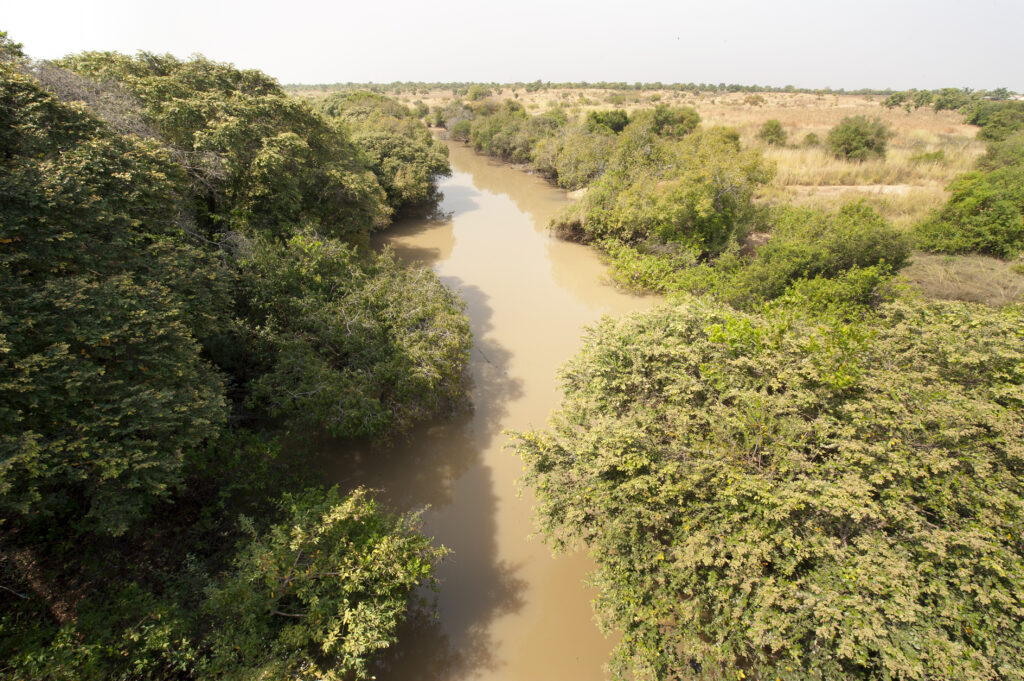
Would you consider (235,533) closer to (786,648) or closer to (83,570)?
(83,570)

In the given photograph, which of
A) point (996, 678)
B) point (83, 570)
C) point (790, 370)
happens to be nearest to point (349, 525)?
point (83, 570)

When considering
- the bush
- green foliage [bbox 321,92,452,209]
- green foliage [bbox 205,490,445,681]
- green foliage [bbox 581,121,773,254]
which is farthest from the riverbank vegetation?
green foliage [bbox 321,92,452,209]

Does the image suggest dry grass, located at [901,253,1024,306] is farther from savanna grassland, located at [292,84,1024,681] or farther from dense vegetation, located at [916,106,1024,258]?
dense vegetation, located at [916,106,1024,258]

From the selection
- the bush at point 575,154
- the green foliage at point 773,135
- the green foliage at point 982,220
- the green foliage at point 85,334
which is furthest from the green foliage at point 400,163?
the green foliage at point 773,135

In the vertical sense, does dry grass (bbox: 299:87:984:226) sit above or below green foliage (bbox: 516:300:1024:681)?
above

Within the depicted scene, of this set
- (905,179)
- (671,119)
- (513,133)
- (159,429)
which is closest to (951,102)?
(671,119)

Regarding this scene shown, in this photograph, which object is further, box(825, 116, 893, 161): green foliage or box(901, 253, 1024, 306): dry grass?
box(825, 116, 893, 161): green foliage

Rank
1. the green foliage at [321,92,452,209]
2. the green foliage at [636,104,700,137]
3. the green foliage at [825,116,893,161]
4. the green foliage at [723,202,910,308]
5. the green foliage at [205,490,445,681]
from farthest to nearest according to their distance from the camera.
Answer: the green foliage at [636,104,700,137] < the green foliage at [825,116,893,161] < the green foliage at [321,92,452,209] < the green foliage at [723,202,910,308] < the green foliage at [205,490,445,681]
